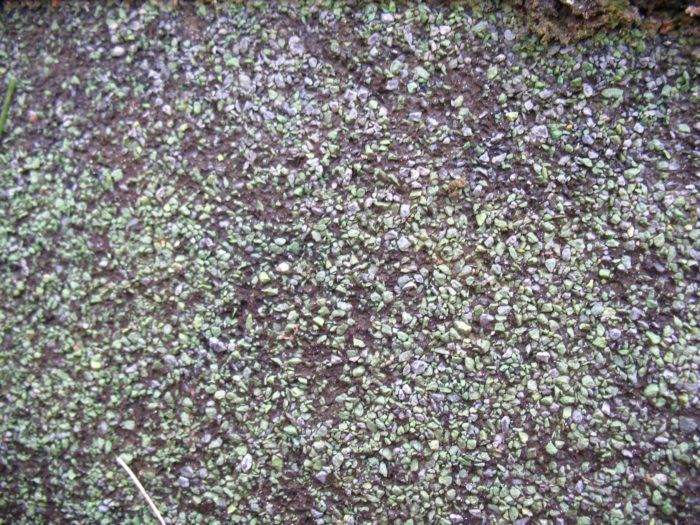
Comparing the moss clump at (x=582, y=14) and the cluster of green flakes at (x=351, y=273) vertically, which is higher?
the moss clump at (x=582, y=14)

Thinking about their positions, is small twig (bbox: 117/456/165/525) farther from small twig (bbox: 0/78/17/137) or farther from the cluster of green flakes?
small twig (bbox: 0/78/17/137)

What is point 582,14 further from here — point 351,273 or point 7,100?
point 7,100

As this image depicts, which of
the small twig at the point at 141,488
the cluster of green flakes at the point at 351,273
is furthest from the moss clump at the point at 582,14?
the small twig at the point at 141,488

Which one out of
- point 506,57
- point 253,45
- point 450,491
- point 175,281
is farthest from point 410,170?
point 450,491

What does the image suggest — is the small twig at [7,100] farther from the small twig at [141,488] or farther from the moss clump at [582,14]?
the moss clump at [582,14]

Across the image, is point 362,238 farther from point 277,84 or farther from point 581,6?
point 581,6

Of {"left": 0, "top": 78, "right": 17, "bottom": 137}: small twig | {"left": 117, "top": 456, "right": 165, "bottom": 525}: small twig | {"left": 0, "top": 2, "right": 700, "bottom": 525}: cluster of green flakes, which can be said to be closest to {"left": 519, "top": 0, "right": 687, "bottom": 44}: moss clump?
{"left": 0, "top": 2, "right": 700, "bottom": 525}: cluster of green flakes

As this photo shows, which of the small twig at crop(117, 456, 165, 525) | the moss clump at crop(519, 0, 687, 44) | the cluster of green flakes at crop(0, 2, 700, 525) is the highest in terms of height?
the moss clump at crop(519, 0, 687, 44)

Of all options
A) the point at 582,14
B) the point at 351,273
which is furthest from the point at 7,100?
the point at 582,14
